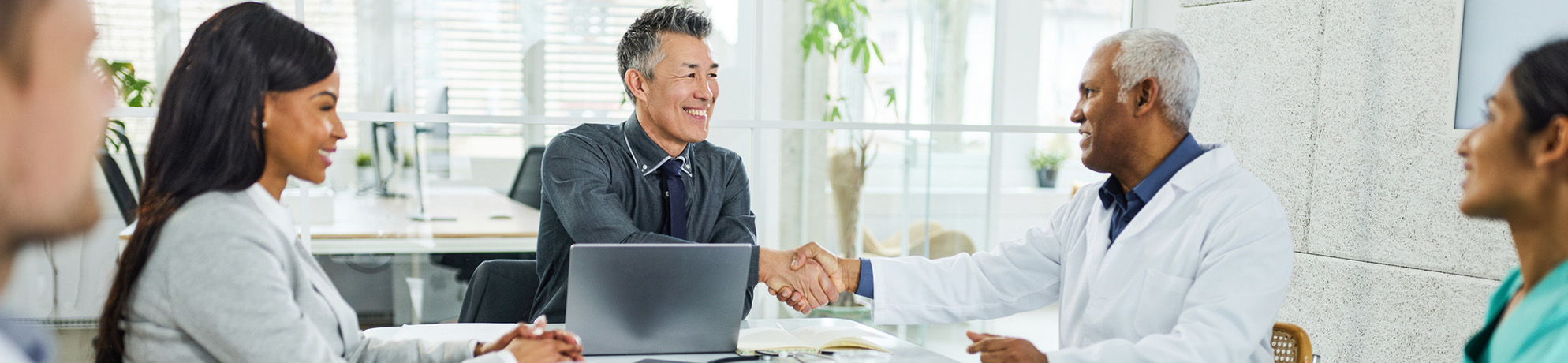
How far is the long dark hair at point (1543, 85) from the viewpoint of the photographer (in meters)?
1.16

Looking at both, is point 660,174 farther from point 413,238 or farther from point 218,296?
point 218,296

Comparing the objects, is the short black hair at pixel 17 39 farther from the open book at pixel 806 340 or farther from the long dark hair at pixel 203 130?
the open book at pixel 806 340

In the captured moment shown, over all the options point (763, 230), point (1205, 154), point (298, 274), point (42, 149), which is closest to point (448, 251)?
point (763, 230)

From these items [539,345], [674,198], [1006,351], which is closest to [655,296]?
[539,345]

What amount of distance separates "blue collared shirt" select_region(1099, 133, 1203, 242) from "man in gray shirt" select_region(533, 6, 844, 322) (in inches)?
26.7

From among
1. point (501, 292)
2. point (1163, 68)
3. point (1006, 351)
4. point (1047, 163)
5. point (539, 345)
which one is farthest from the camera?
point (1047, 163)

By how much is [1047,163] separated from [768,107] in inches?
48.3

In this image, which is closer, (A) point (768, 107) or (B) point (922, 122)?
(A) point (768, 107)

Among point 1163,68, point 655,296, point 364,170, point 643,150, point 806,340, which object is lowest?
point 806,340

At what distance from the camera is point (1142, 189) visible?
2068 mm

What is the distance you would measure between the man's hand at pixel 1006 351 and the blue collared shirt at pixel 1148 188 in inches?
17.7

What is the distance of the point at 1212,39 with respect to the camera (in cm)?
324

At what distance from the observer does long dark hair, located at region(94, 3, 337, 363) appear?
→ 4.32 feet

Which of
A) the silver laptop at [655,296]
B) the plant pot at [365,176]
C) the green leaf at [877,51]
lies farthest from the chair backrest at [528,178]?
the silver laptop at [655,296]
